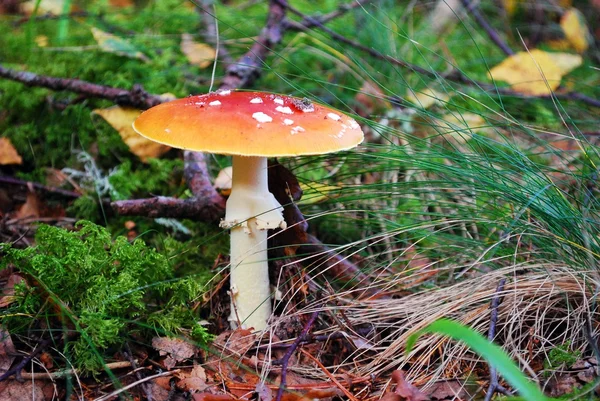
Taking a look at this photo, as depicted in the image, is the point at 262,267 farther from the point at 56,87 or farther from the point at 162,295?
the point at 56,87

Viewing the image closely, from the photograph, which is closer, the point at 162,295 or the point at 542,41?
the point at 162,295

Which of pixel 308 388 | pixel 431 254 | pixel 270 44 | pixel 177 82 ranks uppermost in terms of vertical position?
pixel 270 44

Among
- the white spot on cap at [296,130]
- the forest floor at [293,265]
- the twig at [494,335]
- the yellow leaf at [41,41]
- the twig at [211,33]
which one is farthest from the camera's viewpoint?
the yellow leaf at [41,41]

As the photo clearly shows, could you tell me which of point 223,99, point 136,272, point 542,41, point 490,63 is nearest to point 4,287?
point 136,272

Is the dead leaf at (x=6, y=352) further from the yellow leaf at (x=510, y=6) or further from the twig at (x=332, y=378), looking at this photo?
the yellow leaf at (x=510, y=6)

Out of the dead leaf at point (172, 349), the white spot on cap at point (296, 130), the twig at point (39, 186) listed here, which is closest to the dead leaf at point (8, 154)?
the twig at point (39, 186)

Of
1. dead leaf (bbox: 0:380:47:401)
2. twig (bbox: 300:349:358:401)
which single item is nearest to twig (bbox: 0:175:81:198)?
dead leaf (bbox: 0:380:47:401)
